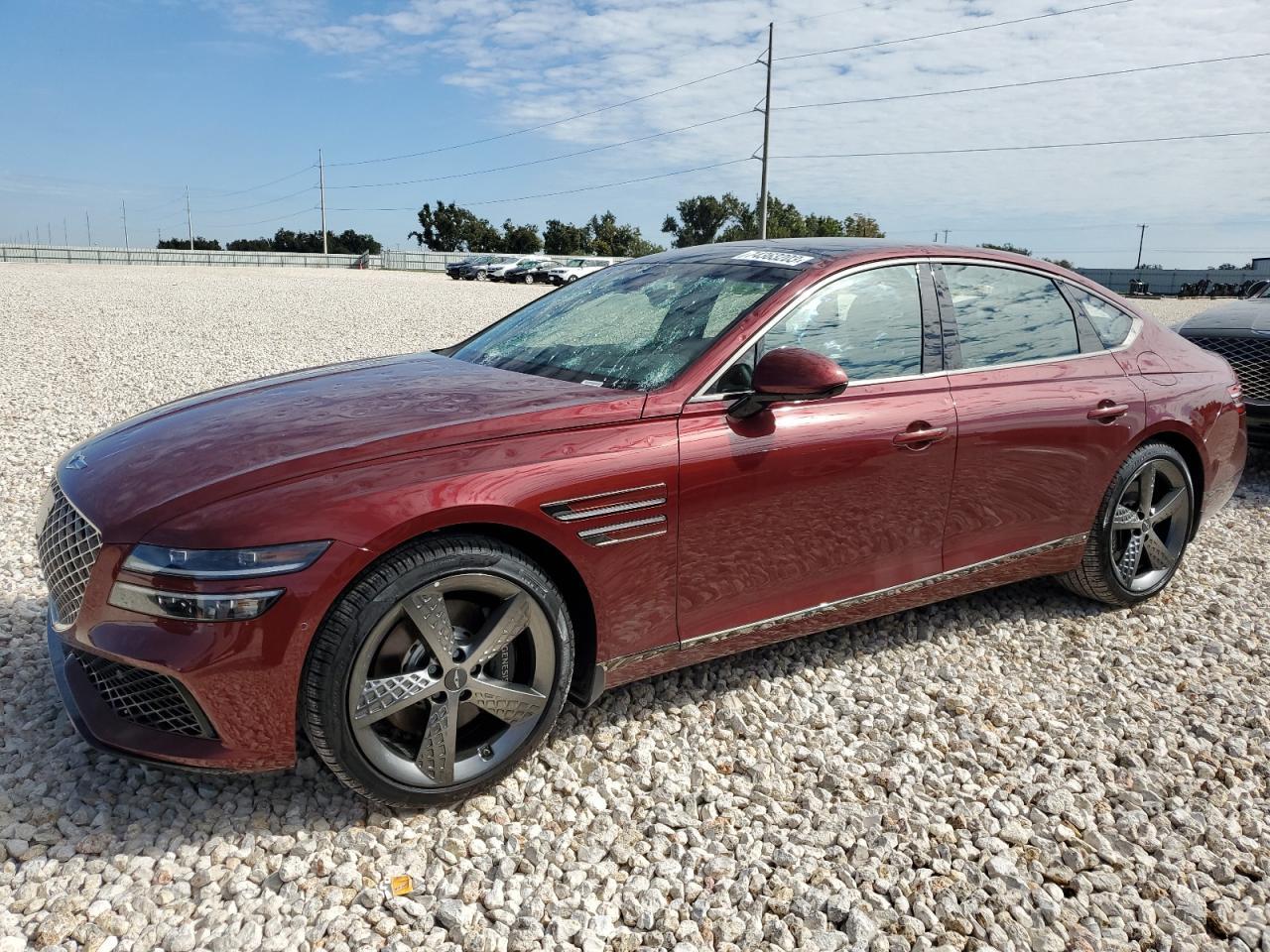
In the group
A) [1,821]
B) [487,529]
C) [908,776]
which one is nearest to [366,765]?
[487,529]

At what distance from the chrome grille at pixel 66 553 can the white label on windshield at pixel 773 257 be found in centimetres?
238

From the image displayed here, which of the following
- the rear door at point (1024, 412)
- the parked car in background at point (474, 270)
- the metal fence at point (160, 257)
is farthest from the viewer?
the metal fence at point (160, 257)

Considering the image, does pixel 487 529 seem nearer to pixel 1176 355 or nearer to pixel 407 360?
pixel 407 360

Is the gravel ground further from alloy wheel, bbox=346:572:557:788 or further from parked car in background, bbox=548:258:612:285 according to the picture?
parked car in background, bbox=548:258:612:285

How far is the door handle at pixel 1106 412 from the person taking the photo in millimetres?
3820

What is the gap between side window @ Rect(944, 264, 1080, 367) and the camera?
362 centimetres

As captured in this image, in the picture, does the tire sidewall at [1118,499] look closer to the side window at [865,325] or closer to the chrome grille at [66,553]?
the side window at [865,325]

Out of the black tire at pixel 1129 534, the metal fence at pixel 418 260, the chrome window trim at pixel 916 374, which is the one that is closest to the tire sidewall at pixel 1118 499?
the black tire at pixel 1129 534

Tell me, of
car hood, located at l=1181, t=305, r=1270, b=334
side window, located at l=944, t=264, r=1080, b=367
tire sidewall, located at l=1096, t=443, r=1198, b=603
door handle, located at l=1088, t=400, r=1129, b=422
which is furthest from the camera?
car hood, located at l=1181, t=305, r=1270, b=334

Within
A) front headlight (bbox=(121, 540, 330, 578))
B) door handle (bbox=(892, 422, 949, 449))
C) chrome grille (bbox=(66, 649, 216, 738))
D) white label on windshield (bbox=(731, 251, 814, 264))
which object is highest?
white label on windshield (bbox=(731, 251, 814, 264))

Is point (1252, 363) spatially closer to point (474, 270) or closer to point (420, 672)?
point (420, 672)

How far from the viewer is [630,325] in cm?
339

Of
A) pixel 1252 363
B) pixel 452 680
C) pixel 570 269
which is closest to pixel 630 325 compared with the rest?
pixel 452 680

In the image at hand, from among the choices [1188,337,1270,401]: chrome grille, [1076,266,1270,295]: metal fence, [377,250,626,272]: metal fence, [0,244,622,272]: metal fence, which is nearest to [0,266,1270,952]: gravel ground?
[1188,337,1270,401]: chrome grille
